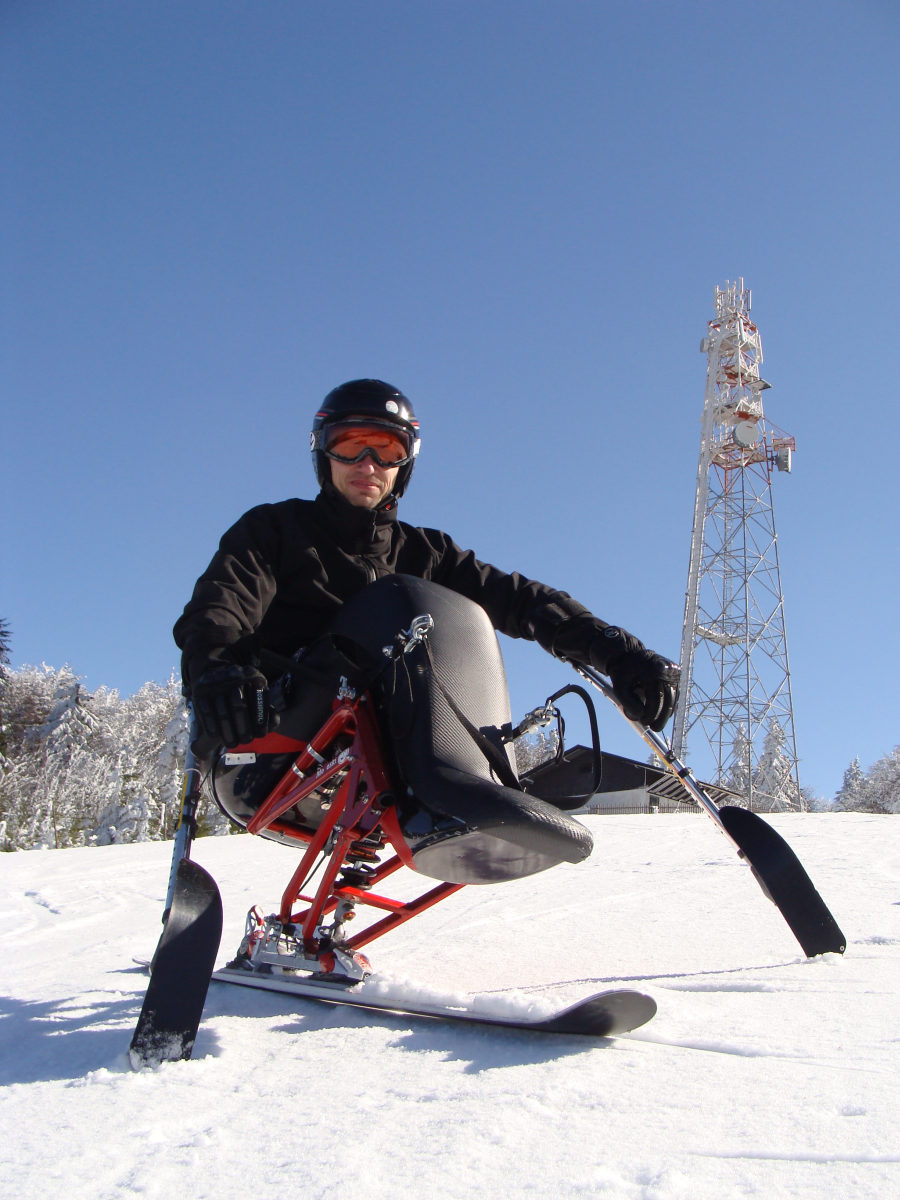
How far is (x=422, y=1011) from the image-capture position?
83.4 inches

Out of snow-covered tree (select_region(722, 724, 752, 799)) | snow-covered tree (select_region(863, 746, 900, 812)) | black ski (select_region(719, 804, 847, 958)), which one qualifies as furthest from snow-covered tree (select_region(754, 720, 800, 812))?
black ski (select_region(719, 804, 847, 958))

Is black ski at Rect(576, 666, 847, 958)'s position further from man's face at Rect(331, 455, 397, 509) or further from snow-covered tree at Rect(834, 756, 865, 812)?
snow-covered tree at Rect(834, 756, 865, 812)

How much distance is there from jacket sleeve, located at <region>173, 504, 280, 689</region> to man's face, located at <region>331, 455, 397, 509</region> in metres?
0.31

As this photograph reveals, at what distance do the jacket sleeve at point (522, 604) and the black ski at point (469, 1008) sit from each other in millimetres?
1403

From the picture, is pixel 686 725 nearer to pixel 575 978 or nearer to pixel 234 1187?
pixel 575 978

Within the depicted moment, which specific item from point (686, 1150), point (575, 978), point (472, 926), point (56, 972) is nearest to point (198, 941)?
point (686, 1150)

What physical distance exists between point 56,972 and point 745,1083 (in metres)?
2.94

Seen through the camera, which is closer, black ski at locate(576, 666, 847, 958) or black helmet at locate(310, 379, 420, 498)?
black ski at locate(576, 666, 847, 958)

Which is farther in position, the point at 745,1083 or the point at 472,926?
the point at 472,926

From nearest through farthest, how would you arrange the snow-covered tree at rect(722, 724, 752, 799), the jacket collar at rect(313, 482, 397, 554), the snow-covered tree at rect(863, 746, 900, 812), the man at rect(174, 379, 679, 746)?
1. the man at rect(174, 379, 679, 746)
2. the jacket collar at rect(313, 482, 397, 554)
3. the snow-covered tree at rect(722, 724, 752, 799)
4. the snow-covered tree at rect(863, 746, 900, 812)

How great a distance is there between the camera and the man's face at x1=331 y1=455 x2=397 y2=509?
3.14 m

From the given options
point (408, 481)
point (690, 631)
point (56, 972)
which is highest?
point (690, 631)

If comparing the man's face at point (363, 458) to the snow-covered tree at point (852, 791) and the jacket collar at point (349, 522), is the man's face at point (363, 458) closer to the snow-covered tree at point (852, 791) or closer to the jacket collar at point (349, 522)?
the jacket collar at point (349, 522)

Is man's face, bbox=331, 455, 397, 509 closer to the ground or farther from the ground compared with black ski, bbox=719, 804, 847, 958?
farther from the ground
